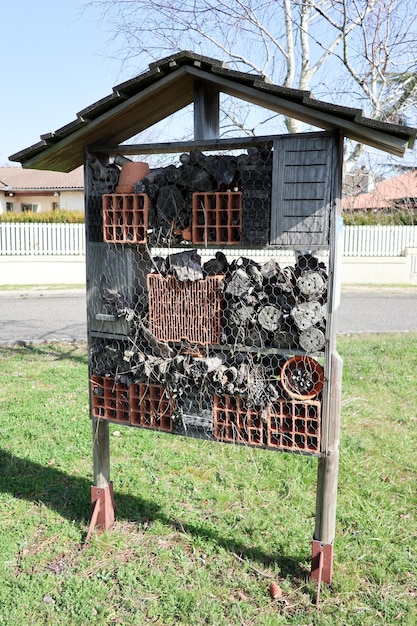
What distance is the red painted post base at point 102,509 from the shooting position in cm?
351

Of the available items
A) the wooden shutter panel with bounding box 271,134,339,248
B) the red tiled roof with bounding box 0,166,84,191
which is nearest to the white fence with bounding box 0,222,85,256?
the red tiled roof with bounding box 0,166,84,191

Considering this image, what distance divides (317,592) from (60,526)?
1.68 metres

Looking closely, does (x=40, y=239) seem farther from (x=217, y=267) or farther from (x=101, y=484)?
(x=217, y=267)

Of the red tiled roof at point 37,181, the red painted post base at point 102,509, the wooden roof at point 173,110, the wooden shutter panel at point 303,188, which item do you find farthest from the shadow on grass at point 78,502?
the red tiled roof at point 37,181

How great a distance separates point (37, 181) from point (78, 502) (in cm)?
2872

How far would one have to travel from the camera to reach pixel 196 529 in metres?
3.56

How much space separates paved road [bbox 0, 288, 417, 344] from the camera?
31.1 feet

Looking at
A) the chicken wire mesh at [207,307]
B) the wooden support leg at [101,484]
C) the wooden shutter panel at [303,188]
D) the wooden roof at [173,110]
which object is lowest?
the wooden support leg at [101,484]

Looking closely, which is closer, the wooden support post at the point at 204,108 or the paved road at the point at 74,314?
the wooden support post at the point at 204,108

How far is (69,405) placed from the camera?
5.67 metres

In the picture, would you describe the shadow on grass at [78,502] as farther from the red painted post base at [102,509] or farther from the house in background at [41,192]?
the house in background at [41,192]

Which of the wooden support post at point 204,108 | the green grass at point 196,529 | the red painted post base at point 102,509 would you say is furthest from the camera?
the red painted post base at point 102,509

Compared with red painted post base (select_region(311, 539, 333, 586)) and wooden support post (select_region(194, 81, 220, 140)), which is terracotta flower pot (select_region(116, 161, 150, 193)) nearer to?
wooden support post (select_region(194, 81, 220, 140))

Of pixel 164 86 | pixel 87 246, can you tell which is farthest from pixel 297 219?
pixel 87 246
